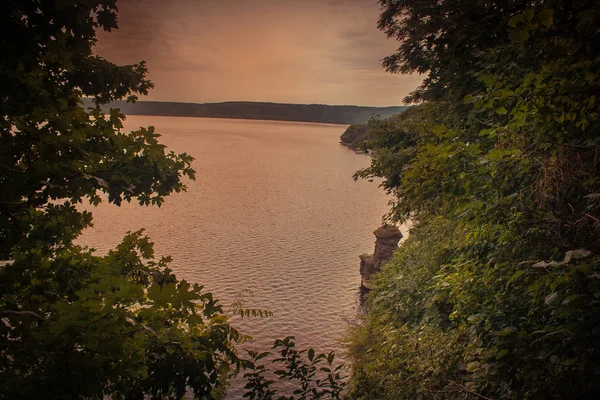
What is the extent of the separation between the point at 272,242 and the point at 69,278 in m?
25.5

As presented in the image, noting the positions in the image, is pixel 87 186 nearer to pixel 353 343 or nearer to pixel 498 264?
pixel 498 264

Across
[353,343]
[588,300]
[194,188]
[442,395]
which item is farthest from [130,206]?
[588,300]

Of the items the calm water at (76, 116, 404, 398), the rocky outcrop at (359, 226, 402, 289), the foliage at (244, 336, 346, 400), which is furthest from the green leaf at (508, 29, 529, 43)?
the rocky outcrop at (359, 226, 402, 289)

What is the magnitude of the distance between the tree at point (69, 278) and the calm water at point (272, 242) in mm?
13824

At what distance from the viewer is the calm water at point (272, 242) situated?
69.9ft

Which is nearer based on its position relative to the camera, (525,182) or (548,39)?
(548,39)

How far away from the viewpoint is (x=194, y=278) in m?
24.0

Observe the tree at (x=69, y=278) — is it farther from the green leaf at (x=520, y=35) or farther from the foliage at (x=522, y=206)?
the green leaf at (x=520, y=35)

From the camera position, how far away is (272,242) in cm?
3131

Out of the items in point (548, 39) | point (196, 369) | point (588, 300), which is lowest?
point (196, 369)

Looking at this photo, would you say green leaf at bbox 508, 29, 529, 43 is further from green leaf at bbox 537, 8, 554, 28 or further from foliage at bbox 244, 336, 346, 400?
foliage at bbox 244, 336, 346, 400

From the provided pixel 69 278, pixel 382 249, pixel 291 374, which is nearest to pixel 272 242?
pixel 382 249

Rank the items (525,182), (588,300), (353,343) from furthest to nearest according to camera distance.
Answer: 1. (353,343)
2. (525,182)
3. (588,300)

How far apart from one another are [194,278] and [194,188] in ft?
91.1
